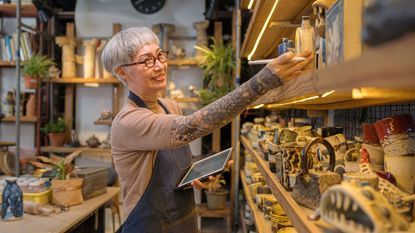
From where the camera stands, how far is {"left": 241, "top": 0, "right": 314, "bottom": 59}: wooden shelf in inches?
77.3

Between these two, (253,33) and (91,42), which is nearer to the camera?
(253,33)

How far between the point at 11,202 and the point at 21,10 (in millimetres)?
3218

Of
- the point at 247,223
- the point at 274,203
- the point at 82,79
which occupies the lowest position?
the point at 247,223

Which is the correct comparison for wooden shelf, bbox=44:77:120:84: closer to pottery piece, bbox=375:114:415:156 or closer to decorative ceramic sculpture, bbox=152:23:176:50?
decorative ceramic sculpture, bbox=152:23:176:50

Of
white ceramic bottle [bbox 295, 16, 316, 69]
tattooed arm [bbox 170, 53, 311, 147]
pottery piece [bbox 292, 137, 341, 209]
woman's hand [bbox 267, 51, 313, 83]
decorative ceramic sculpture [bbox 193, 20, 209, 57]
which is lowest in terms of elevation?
pottery piece [bbox 292, 137, 341, 209]

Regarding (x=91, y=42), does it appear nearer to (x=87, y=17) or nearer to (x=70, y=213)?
(x=87, y=17)

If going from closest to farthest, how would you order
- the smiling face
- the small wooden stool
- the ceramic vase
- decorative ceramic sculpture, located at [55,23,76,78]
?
the smiling face
the ceramic vase
the small wooden stool
decorative ceramic sculpture, located at [55,23,76,78]

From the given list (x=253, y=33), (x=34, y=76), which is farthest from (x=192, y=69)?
(x=253, y=33)

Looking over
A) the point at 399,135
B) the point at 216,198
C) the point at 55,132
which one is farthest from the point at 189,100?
the point at 399,135

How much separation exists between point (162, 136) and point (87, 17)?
4062 millimetres

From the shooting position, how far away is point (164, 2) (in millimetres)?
4914

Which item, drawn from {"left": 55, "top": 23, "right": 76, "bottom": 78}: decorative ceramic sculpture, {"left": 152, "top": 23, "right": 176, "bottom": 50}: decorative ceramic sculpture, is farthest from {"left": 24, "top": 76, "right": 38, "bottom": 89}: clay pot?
{"left": 152, "top": 23, "right": 176, "bottom": 50}: decorative ceramic sculpture

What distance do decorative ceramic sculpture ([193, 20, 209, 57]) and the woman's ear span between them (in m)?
2.90

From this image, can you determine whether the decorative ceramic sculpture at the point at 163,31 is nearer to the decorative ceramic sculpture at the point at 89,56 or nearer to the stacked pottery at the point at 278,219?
the decorative ceramic sculpture at the point at 89,56
